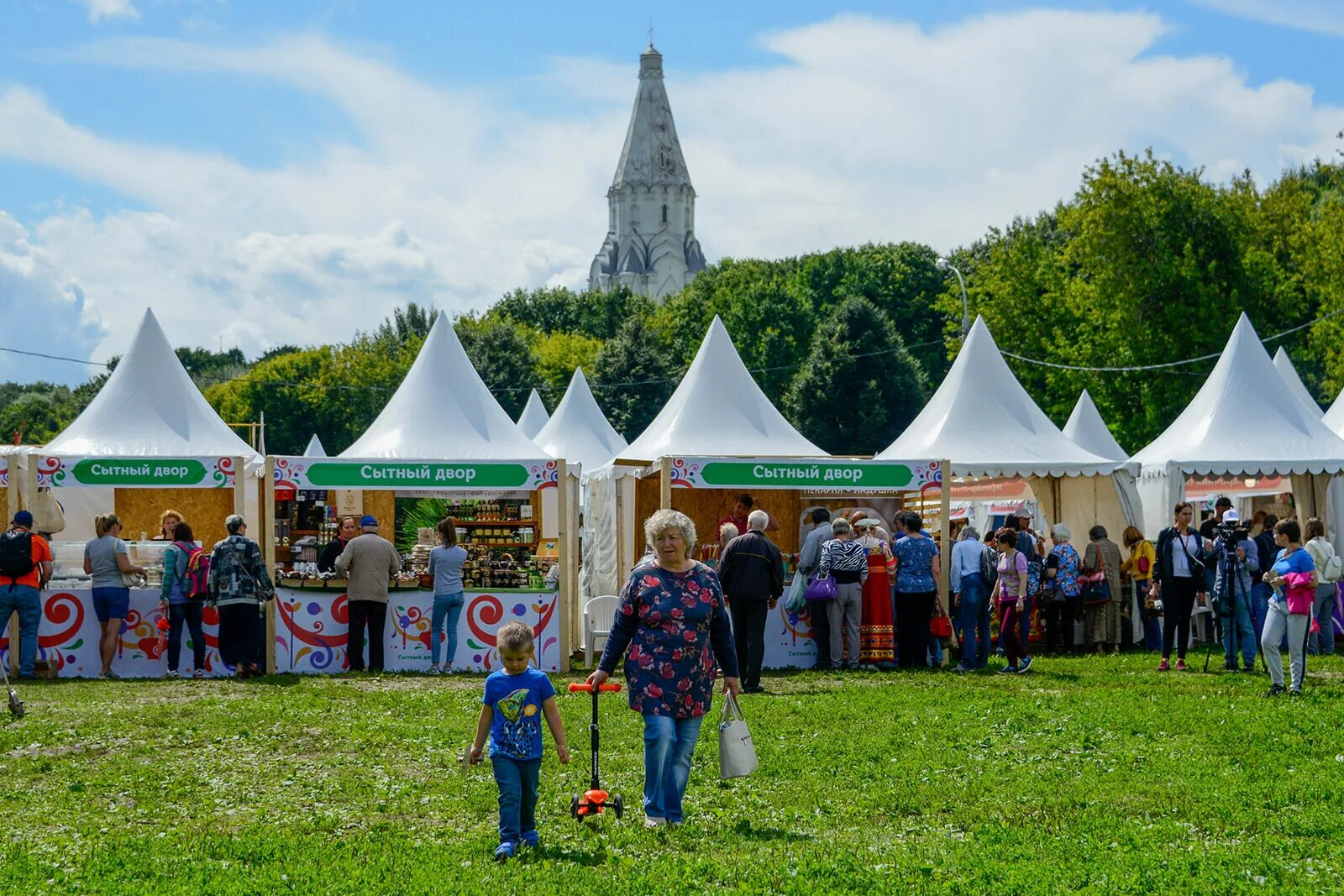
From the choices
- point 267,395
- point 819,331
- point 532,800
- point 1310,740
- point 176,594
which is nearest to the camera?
point 532,800

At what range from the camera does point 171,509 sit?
2005cm

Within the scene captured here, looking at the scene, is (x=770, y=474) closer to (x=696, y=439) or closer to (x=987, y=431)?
(x=696, y=439)

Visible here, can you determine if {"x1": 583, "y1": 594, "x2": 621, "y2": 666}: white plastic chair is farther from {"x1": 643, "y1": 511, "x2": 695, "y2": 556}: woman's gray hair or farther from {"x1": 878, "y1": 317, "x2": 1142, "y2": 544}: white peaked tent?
{"x1": 643, "y1": 511, "x2": 695, "y2": 556}: woman's gray hair

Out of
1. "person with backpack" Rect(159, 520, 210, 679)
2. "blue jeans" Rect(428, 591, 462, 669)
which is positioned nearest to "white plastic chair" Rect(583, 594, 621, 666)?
"blue jeans" Rect(428, 591, 462, 669)

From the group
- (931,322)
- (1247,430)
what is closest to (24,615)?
(1247,430)

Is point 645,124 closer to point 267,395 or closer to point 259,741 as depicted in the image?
point 267,395

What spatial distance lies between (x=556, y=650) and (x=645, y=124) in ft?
369

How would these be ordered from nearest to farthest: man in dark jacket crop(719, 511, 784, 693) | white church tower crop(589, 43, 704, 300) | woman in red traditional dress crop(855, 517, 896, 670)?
man in dark jacket crop(719, 511, 784, 693) < woman in red traditional dress crop(855, 517, 896, 670) < white church tower crop(589, 43, 704, 300)

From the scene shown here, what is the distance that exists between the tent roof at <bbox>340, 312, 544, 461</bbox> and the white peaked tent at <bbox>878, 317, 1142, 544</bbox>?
577cm

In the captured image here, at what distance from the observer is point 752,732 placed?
33.7ft

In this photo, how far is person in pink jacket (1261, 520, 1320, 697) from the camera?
11953 millimetres

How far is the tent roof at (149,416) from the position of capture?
18.9 metres

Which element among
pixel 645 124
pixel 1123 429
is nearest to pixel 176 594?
pixel 1123 429

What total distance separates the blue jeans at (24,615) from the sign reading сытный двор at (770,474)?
6403mm
